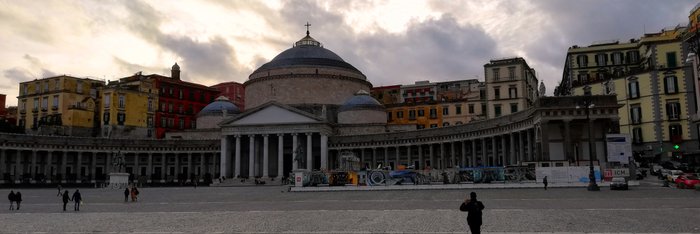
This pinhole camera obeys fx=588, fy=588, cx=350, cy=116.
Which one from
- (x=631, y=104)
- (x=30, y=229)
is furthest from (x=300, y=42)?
(x=30, y=229)

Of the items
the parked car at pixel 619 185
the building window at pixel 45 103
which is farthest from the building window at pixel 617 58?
the building window at pixel 45 103

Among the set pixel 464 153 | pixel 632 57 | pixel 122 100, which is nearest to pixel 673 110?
pixel 632 57

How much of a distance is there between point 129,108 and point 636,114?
249ft

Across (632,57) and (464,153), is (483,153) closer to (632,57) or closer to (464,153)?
(464,153)

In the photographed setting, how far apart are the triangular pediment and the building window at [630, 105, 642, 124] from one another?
1642 inches

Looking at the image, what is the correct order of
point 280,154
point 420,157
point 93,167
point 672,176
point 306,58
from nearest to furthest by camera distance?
point 672,176, point 420,157, point 280,154, point 93,167, point 306,58

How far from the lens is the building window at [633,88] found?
70.2 meters

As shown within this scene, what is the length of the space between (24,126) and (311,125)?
49613 mm

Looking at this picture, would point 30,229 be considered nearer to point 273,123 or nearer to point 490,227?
point 490,227

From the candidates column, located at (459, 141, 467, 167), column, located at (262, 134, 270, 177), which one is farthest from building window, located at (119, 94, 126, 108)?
column, located at (459, 141, 467, 167)

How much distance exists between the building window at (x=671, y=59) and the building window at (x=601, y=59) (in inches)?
560

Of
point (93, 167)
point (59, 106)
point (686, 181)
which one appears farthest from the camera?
point (59, 106)

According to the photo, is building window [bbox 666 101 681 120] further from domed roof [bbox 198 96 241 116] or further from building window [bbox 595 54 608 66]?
domed roof [bbox 198 96 241 116]

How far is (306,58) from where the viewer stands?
10388 cm
